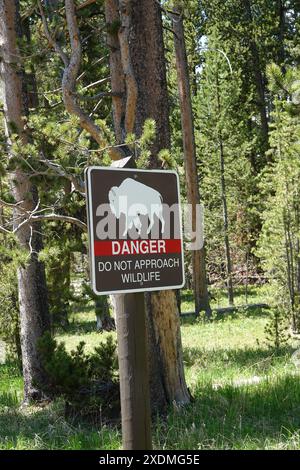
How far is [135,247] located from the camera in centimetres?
329

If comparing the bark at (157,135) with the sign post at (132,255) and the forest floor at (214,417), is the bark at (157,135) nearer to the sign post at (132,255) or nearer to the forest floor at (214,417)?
the forest floor at (214,417)

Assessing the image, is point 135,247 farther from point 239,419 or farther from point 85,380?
point 85,380

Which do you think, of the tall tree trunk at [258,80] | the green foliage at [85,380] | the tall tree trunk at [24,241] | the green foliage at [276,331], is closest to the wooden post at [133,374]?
the green foliage at [85,380]

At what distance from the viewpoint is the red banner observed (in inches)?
126

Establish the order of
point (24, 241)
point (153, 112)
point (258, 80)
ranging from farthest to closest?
point (258, 80), point (24, 241), point (153, 112)

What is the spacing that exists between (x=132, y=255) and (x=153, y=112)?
414 centimetres

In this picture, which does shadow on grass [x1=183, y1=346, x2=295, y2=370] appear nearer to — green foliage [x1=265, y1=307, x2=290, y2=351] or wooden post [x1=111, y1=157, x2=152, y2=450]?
green foliage [x1=265, y1=307, x2=290, y2=351]

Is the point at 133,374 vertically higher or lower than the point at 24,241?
lower

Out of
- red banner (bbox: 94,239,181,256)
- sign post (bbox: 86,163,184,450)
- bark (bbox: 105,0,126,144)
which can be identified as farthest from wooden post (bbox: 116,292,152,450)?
bark (bbox: 105,0,126,144)

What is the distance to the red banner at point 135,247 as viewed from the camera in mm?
3199

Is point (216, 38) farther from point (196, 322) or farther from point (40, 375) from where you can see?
point (40, 375)

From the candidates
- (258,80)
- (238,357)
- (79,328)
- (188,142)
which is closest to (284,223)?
(238,357)
